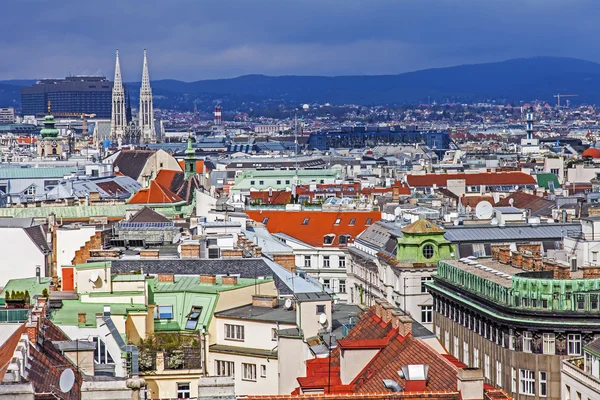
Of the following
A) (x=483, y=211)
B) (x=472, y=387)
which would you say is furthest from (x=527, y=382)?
(x=483, y=211)

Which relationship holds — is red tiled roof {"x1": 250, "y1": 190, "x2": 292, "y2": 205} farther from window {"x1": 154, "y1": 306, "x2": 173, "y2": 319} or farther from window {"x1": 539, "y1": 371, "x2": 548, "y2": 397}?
window {"x1": 154, "y1": 306, "x2": 173, "y2": 319}

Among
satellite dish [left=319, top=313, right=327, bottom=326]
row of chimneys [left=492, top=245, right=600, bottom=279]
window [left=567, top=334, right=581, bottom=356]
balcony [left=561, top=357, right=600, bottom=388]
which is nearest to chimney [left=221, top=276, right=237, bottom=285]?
satellite dish [left=319, top=313, right=327, bottom=326]

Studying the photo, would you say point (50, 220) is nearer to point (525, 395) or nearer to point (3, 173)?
point (525, 395)

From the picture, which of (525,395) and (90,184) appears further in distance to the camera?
(90,184)

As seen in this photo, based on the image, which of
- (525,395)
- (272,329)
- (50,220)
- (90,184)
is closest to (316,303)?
(272,329)

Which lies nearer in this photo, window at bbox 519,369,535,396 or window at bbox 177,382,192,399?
window at bbox 177,382,192,399

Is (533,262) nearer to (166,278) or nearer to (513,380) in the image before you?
(513,380)

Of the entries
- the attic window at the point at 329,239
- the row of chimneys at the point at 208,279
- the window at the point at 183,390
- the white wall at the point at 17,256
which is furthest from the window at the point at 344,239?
the window at the point at 183,390
